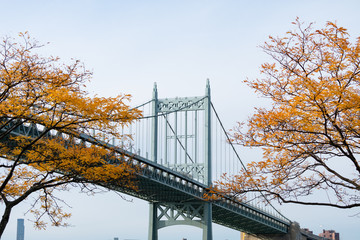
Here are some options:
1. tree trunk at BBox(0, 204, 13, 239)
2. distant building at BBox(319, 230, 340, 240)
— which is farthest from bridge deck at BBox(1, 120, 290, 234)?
distant building at BBox(319, 230, 340, 240)

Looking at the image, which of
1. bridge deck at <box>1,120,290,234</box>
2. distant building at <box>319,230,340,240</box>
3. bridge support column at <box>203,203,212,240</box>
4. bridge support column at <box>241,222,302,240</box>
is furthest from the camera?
distant building at <box>319,230,340,240</box>

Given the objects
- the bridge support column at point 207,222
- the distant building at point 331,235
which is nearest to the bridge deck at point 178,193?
the bridge support column at point 207,222

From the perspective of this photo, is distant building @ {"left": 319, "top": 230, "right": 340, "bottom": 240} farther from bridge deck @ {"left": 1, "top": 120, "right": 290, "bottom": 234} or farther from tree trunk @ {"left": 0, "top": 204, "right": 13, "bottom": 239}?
tree trunk @ {"left": 0, "top": 204, "right": 13, "bottom": 239}

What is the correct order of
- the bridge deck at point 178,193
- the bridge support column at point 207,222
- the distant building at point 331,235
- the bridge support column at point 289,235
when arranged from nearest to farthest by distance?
the bridge deck at point 178,193 < the bridge support column at point 207,222 < the bridge support column at point 289,235 < the distant building at point 331,235

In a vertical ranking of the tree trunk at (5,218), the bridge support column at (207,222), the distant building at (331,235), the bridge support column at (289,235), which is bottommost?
the tree trunk at (5,218)

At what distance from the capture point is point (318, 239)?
108 metres

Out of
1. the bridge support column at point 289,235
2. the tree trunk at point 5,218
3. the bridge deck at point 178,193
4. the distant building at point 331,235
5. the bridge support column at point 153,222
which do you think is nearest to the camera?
the tree trunk at point 5,218

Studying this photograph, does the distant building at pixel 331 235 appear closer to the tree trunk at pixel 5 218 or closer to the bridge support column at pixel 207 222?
the bridge support column at pixel 207 222

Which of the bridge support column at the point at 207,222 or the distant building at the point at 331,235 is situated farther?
the distant building at the point at 331,235

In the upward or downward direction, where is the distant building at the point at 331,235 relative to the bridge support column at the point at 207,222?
upward

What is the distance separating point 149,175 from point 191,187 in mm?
9816

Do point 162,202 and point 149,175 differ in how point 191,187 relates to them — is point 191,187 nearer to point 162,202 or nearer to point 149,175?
point 162,202

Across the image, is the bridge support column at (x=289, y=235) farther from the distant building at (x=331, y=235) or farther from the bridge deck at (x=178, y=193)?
the distant building at (x=331, y=235)

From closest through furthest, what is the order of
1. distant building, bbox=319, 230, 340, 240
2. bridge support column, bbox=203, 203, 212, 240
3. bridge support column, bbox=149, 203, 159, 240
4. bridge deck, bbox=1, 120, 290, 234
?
1. bridge deck, bbox=1, 120, 290, 234
2. bridge support column, bbox=203, 203, 212, 240
3. bridge support column, bbox=149, 203, 159, 240
4. distant building, bbox=319, 230, 340, 240
